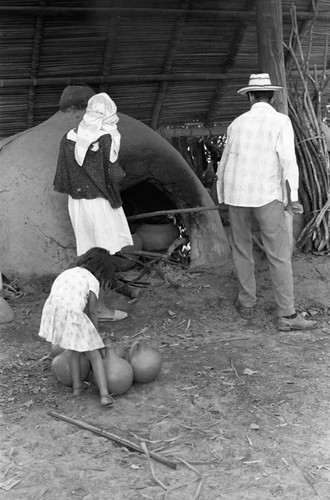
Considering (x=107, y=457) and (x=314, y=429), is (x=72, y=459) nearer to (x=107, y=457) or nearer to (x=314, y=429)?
(x=107, y=457)

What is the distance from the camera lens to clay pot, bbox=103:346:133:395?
13.2 ft

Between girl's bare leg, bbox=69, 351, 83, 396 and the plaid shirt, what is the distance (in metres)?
1.81

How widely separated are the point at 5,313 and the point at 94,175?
1.24 m

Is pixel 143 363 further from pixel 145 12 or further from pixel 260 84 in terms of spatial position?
pixel 145 12

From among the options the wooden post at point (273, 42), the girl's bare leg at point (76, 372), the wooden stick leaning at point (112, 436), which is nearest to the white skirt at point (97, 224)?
the girl's bare leg at point (76, 372)

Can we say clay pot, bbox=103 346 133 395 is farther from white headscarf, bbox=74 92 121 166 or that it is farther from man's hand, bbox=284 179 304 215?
man's hand, bbox=284 179 304 215

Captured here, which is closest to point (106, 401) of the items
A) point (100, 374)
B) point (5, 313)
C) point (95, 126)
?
point (100, 374)

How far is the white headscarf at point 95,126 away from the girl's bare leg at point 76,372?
4.90 feet

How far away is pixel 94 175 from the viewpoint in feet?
16.4

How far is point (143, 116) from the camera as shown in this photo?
7.28m

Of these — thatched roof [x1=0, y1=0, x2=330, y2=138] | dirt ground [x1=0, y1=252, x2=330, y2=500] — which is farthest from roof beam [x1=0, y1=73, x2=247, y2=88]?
dirt ground [x1=0, y1=252, x2=330, y2=500]

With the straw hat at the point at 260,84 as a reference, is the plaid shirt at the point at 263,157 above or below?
below

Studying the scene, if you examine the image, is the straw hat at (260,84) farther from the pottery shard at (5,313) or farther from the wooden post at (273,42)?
the pottery shard at (5,313)

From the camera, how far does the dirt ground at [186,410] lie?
3.24m
